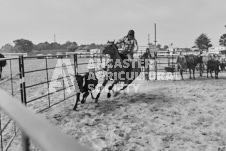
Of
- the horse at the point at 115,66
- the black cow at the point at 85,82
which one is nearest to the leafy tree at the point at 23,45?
the horse at the point at 115,66

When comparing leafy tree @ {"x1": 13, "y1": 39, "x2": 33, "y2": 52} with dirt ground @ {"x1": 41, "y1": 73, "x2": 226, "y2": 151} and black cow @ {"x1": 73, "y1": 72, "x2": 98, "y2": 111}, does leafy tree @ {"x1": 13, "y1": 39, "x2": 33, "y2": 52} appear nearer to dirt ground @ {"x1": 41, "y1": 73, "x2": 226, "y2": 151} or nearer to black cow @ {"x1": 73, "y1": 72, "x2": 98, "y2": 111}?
black cow @ {"x1": 73, "y1": 72, "x2": 98, "y2": 111}

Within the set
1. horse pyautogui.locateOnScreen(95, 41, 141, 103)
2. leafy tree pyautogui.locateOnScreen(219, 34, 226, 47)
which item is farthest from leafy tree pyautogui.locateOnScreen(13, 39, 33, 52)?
horse pyautogui.locateOnScreen(95, 41, 141, 103)

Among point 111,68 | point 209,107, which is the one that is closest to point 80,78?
point 111,68

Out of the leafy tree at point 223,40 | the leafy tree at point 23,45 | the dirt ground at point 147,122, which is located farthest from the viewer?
the leafy tree at point 23,45

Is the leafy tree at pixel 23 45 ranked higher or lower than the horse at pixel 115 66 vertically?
higher

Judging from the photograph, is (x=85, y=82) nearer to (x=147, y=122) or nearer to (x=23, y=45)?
(x=147, y=122)

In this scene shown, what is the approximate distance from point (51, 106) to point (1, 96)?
Answer: 551 centimetres

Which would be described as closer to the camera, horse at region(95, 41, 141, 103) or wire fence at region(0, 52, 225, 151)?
wire fence at region(0, 52, 225, 151)

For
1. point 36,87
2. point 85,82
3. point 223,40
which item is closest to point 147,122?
point 85,82

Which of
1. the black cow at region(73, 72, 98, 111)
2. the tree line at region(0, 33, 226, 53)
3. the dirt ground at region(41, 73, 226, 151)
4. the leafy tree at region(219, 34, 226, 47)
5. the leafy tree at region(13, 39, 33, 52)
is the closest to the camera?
the dirt ground at region(41, 73, 226, 151)

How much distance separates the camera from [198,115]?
16.8 ft

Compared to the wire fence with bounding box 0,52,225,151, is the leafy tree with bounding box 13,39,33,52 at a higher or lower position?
higher

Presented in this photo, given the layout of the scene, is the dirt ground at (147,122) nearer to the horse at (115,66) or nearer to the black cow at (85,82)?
the black cow at (85,82)

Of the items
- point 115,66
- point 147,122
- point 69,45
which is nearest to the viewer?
point 147,122
